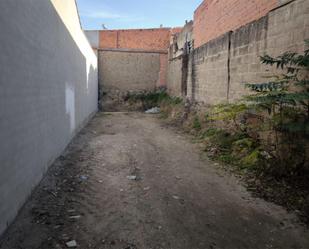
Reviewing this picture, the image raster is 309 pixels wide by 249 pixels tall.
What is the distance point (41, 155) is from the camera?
139 inches

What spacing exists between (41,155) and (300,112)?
3531 millimetres

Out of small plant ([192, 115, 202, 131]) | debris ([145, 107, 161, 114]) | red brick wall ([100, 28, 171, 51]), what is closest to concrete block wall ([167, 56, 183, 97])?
debris ([145, 107, 161, 114])

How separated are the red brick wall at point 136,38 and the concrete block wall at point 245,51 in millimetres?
8518

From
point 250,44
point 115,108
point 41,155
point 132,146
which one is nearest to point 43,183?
point 41,155

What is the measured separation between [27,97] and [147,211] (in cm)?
184

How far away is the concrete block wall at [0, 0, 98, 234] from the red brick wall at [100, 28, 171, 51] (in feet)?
41.2

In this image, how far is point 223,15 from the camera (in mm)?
7094

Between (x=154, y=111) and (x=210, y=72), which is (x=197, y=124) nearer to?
(x=210, y=72)

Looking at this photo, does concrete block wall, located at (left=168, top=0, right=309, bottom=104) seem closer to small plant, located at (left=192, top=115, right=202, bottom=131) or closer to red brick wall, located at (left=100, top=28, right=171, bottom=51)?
small plant, located at (left=192, top=115, right=202, bottom=131)

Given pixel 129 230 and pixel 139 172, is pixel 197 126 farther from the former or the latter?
pixel 129 230

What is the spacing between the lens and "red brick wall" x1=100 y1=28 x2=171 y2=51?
16828mm

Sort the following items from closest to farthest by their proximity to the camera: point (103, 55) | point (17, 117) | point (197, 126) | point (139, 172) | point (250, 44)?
point (17, 117), point (139, 172), point (250, 44), point (197, 126), point (103, 55)

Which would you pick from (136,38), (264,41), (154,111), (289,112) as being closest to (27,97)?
(289,112)

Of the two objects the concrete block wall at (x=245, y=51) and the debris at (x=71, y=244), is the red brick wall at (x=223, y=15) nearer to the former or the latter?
the concrete block wall at (x=245, y=51)
